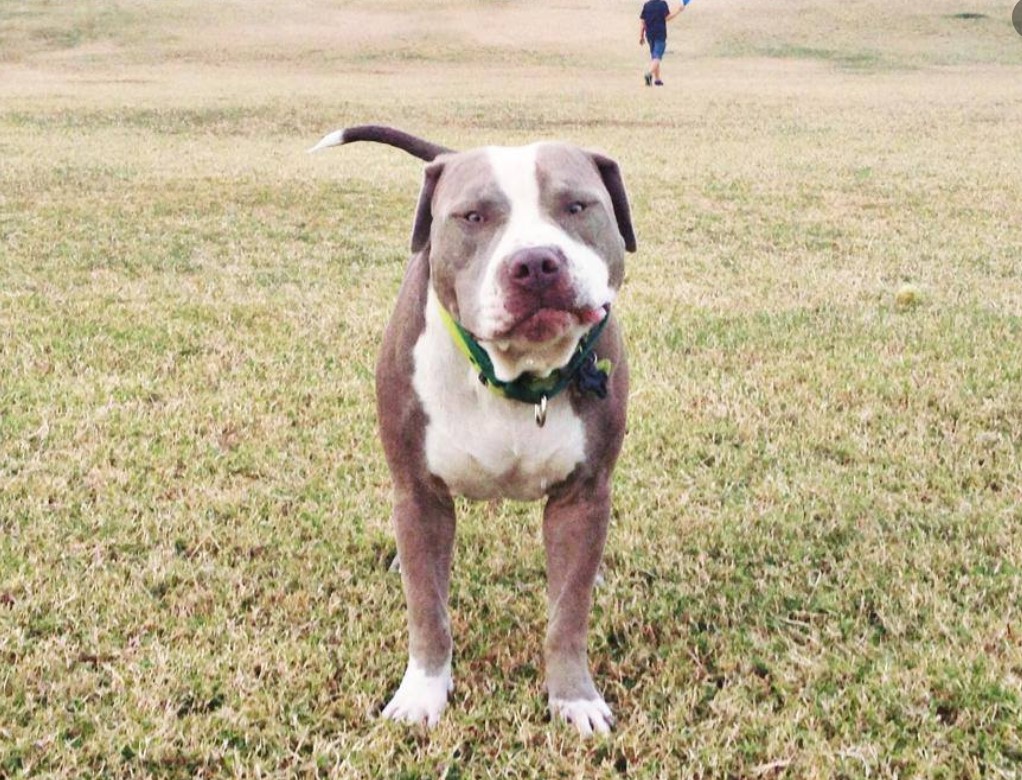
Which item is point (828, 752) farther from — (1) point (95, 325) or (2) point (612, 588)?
(1) point (95, 325)

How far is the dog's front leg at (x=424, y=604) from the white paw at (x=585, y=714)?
310 mm

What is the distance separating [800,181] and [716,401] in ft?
25.8

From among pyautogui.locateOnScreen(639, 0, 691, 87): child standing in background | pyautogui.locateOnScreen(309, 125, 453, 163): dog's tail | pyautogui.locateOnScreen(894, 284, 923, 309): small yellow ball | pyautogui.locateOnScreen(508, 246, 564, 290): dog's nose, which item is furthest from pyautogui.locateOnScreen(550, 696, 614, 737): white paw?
pyautogui.locateOnScreen(639, 0, 691, 87): child standing in background

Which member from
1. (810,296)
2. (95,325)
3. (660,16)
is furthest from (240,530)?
(660,16)

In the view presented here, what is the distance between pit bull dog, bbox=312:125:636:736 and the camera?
2.54m

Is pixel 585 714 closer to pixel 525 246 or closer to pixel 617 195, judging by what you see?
pixel 525 246

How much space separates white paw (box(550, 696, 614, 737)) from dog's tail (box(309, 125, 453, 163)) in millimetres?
1760

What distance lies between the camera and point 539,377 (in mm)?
2725

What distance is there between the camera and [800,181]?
12180 mm

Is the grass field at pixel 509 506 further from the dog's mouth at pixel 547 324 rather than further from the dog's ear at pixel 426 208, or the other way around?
the dog's ear at pixel 426 208

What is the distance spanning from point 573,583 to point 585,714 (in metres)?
0.34

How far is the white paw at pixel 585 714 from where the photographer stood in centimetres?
279

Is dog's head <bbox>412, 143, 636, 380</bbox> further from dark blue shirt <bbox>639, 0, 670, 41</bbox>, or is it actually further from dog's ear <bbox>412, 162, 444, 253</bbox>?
dark blue shirt <bbox>639, 0, 670, 41</bbox>

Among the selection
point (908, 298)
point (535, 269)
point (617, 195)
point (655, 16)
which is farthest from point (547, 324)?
point (655, 16)
